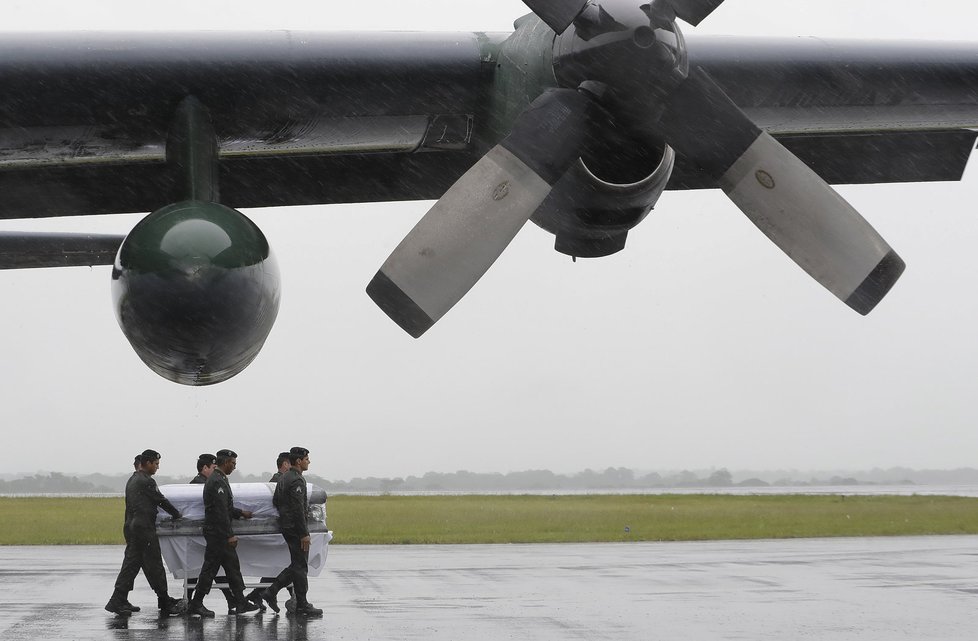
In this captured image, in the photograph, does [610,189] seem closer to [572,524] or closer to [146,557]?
[146,557]

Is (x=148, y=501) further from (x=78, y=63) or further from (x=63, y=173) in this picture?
(x=78, y=63)

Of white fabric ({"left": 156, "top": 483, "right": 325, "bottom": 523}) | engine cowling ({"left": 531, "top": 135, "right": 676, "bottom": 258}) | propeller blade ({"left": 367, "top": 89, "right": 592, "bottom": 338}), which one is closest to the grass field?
white fabric ({"left": 156, "top": 483, "right": 325, "bottom": 523})

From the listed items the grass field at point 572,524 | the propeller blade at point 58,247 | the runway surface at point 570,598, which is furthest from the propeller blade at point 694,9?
the grass field at point 572,524

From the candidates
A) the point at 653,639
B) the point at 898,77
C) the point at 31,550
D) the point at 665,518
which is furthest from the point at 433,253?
the point at 665,518

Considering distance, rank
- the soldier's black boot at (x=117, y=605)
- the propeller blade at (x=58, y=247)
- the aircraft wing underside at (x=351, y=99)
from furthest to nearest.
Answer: the soldier's black boot at (x=117, y=605)
the propeller blade at (x=58, y=247)
the aircraft wing underside at (x=351, y=99)

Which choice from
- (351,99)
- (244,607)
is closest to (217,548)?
(244,607)

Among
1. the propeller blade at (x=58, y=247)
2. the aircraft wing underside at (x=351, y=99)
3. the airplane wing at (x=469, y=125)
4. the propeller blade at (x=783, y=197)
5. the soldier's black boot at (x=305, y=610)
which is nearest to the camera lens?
the airplane wing at (x=469, y=125)

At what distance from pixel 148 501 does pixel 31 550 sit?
10328mm

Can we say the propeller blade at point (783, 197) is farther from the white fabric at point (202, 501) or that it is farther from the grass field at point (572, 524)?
the grass field at point (572, 524)

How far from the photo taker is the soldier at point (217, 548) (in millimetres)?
10328

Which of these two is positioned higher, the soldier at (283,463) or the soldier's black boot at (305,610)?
the soldier at (283,463)

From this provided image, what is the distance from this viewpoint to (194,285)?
540 centimetres

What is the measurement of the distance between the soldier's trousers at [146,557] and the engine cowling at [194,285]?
5.33 m

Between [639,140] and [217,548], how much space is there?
6.33 meters
